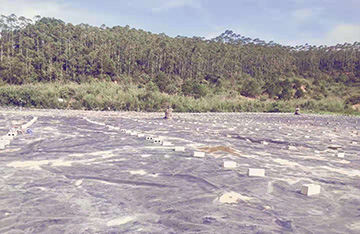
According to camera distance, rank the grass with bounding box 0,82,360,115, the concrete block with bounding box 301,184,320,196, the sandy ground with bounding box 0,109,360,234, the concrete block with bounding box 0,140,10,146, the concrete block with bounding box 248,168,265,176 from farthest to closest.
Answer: the grass with bounding box 0,82,360,115
the concrete block with bounding box 0,140,10,146
the concrete block with bounding box 248,168,265,176
the concrete block with bounding box 301,184,320,196
the sandy ground with bounding box 0,109,360,234

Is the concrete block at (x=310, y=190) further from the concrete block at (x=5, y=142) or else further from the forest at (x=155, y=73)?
the forest at (x=155, y=73)

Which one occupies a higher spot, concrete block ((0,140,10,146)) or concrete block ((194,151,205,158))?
concrete block ((194,151,205,158))

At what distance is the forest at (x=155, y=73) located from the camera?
Answer: 21.2 metres

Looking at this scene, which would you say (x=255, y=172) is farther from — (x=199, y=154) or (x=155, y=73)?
(x=155, y=73)

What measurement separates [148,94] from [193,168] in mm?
16910

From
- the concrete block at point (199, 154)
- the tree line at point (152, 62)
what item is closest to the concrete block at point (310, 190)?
the concrete block at point (199, 154)

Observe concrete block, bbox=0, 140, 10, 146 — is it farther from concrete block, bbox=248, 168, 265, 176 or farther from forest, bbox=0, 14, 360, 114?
forest, bbox=0, 14, 360, 114

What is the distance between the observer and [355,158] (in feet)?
20.5

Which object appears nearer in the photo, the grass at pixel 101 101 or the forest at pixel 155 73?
the grass at pixel 101 101

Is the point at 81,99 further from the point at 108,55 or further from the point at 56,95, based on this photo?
the point at 108,55

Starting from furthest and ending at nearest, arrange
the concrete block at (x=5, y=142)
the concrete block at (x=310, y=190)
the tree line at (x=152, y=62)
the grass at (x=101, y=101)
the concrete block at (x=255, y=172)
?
the tree line at (x=152, y=62)
the grass at (x=101, y=101)
the concrete block at (x=5, y=142)
the concrete block at (x=255, y=172)
the concrete block at (x=310, y=190)

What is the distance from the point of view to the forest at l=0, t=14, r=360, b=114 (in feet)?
69.7

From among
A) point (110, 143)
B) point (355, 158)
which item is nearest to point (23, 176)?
point (110, 143)

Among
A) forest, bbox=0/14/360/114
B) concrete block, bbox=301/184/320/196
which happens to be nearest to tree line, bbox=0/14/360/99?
forest, bbox=0/14/360/114
